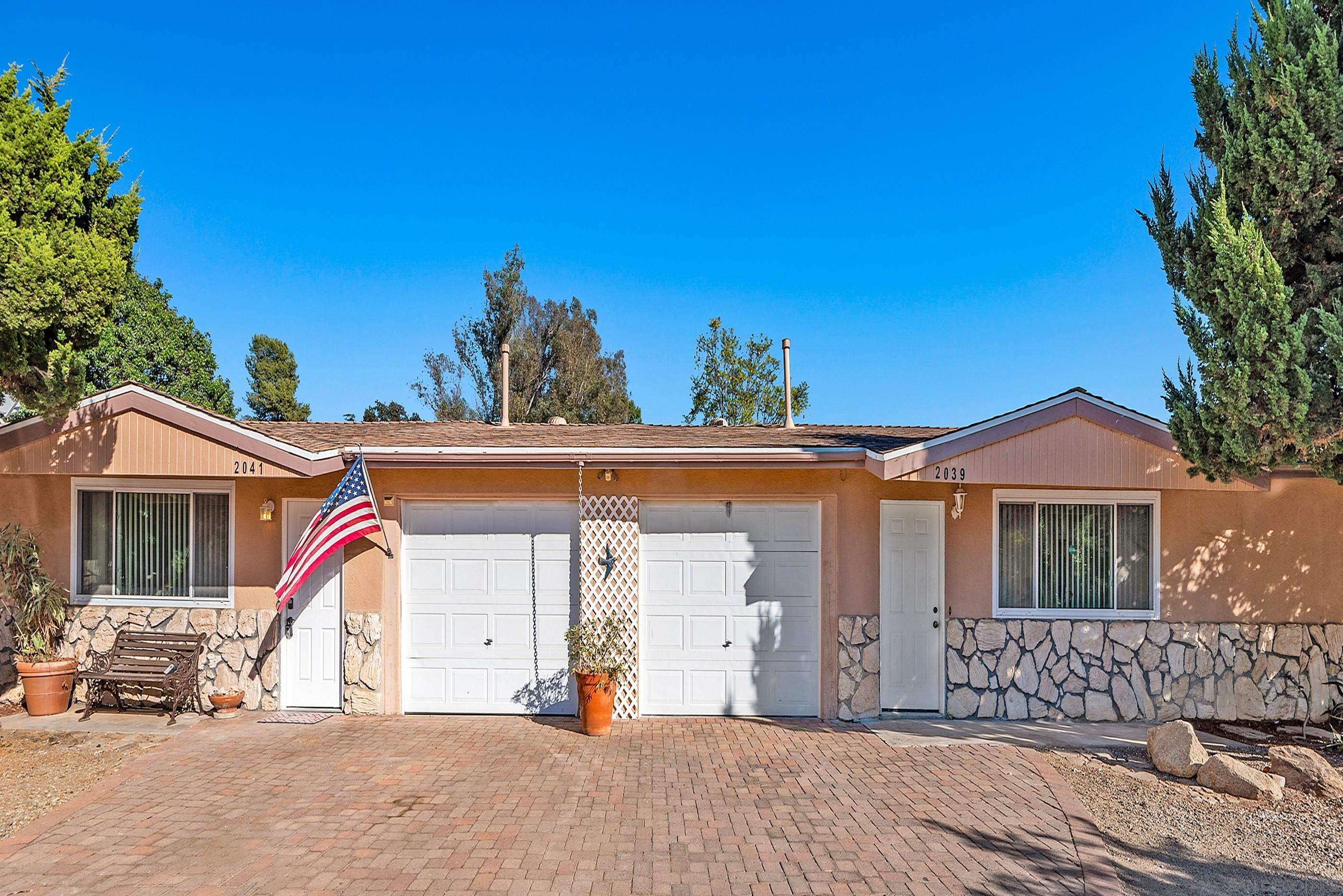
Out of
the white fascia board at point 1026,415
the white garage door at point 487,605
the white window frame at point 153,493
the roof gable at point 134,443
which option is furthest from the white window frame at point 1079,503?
the white window frame at point 153,493

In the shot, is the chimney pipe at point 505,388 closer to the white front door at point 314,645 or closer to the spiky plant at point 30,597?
the white front door at point 314,645

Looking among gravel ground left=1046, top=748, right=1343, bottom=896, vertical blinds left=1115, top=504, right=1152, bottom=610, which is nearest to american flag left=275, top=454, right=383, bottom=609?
gravel ground left=1046, top=748, right=1343, bottom=896

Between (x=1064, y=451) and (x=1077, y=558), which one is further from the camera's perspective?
(x=1077, y=558)

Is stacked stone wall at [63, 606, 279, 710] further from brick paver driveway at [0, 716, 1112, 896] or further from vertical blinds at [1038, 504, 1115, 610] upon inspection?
vertical blinds at [1038, 504, 1115, 610]

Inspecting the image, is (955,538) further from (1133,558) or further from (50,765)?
(50,765)

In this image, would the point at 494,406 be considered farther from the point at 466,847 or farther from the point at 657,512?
the point at 466,847

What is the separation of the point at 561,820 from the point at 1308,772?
20.2 ft

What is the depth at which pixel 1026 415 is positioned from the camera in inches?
299

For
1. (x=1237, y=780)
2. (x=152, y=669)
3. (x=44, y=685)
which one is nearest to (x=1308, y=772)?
(x=1237, y=780)

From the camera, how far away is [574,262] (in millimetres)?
23844

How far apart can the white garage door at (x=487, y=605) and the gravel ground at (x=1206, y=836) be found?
5.40m

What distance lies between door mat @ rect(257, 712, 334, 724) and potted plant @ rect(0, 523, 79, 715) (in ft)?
7.49

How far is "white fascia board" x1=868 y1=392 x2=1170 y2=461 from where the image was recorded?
748 cm

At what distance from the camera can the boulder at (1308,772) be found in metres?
5.79
